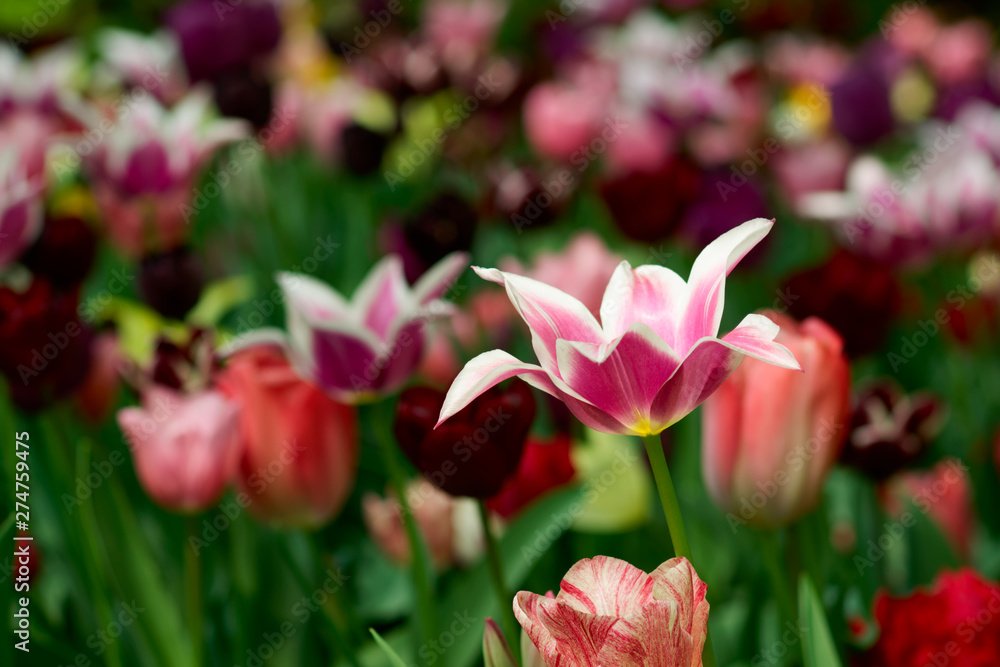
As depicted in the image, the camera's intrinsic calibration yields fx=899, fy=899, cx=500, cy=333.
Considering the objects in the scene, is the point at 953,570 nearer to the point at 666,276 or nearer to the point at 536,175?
the point at 666,276

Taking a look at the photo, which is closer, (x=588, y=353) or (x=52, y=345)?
(x=588, y=353)

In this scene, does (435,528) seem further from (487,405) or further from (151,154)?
(151,154)

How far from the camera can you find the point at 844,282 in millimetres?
896

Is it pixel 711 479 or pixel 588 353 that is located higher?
pixel 588 353

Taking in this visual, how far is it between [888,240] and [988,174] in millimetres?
166

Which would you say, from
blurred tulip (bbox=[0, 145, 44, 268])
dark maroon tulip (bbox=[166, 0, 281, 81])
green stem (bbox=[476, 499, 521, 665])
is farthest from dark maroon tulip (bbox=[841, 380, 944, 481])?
dark maroon tulip (bbox=[166, 0, 281, 81])

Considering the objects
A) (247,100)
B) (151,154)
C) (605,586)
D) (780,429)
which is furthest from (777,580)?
(247,100)

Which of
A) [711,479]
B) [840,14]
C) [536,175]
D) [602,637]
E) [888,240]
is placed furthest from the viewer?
[840,14]

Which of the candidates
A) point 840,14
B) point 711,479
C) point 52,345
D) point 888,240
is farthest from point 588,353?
point 840,14

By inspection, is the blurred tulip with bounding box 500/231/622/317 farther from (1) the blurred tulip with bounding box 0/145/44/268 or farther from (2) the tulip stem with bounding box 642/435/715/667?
(2) the tulip stem with bounding box 642/435/715/667

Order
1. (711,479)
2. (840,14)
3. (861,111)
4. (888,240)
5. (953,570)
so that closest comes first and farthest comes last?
(711,479) < (953,570) < (888,240) < (861,111) < (840,14)

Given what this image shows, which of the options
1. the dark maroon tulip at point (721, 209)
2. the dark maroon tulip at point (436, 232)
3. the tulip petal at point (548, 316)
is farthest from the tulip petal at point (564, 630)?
the dark maroon tulip at point (721, 209)

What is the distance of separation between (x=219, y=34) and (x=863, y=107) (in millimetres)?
1309

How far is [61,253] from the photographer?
1018mm
